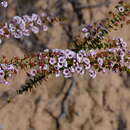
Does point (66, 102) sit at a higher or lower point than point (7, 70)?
lower

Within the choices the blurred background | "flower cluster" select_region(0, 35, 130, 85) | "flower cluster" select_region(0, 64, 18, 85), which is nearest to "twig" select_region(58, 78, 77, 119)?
the blurred background

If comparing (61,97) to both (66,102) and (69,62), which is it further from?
(69,62)

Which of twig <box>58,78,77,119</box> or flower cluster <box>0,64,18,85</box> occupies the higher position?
flower cluster <box>0,64,18,85</box>

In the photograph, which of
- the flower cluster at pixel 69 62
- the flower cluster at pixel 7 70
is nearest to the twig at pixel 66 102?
the flower cluster at pixel 69 62

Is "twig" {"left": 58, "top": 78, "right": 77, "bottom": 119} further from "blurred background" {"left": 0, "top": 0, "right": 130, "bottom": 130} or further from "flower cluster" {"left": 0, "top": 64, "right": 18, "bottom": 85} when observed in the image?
"flower cluster" {"left": 0, "top": 64, "right": 18, "bottom": 85}

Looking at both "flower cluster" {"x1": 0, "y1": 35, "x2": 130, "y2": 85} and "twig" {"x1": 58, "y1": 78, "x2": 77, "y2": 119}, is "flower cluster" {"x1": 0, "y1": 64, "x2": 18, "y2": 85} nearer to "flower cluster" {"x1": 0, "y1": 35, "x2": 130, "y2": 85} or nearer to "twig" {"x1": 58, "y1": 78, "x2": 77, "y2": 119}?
"flower cluster" {"x1": 0, "y1": 35, "x2": 130, "y2": 85}

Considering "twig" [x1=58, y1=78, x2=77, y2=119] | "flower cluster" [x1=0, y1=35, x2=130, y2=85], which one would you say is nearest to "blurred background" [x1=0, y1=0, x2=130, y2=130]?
"twig" [x1=58, y1=78, x2=77, y2=119]

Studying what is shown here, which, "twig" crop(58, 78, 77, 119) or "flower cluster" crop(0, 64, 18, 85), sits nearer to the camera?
"flower cluster" crop(0, 64, 18, 85)

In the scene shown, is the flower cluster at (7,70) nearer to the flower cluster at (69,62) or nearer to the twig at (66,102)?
the flower cluster at (69,62)

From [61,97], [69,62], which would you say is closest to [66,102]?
[61,97]
